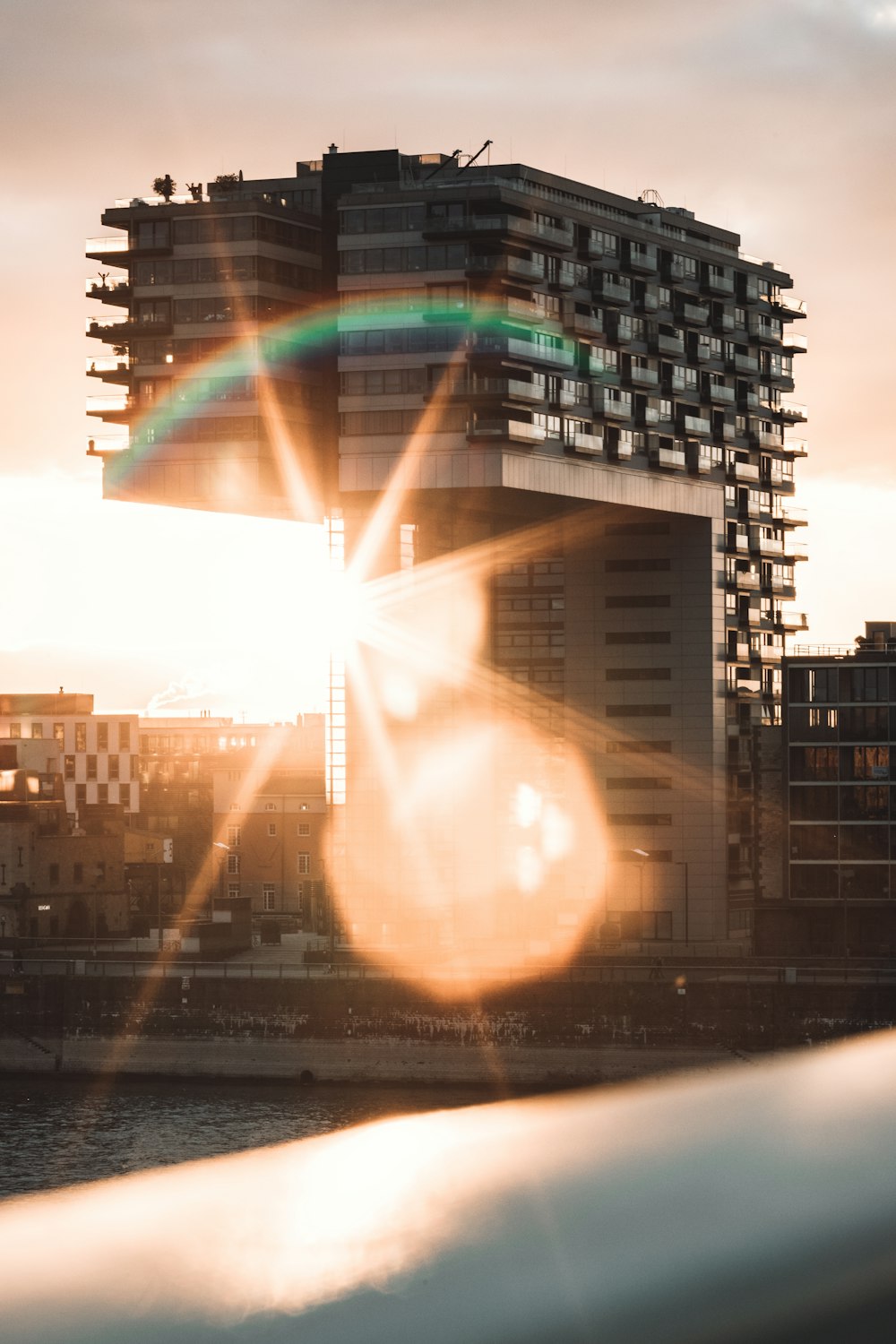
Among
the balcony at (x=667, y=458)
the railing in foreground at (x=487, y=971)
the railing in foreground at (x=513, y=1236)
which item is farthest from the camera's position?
the balcony at (x=667, y=458)

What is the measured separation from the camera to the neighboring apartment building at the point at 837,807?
3366 inches

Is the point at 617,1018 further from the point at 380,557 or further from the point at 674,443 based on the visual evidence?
the point at 674,443

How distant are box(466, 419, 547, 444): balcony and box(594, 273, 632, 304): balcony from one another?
27.2 ft

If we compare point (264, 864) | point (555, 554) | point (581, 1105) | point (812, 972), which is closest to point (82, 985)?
point (812, 972)

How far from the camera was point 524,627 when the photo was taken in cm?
10125

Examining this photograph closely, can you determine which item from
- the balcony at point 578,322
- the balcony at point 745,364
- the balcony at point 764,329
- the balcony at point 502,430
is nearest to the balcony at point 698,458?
the balcony at point 745,364

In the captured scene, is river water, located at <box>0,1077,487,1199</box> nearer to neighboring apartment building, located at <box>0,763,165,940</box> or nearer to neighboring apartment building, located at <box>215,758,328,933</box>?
neighboring apartment building, located at <box>0,763,165,940</box>

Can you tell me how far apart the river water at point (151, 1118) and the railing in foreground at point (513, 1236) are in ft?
164

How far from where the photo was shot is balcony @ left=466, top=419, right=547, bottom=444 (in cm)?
8719

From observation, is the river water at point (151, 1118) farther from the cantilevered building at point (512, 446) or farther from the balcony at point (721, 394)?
the balcony at point (721, 394)

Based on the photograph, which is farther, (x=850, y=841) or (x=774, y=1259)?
(x=850, y=841)

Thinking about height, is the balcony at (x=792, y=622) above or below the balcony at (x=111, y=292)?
below

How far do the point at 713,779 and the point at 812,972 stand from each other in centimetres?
2360

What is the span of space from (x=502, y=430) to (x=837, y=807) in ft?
72.3
